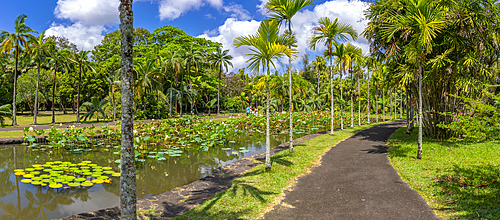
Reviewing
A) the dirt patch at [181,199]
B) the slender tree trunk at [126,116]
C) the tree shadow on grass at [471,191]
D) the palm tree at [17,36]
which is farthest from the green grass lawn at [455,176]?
the palm tree at [17,36]

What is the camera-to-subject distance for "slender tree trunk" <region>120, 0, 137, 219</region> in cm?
362

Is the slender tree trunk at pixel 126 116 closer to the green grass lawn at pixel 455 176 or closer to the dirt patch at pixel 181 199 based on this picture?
the dirt patch at pixel 181 199

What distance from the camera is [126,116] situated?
12.0ft

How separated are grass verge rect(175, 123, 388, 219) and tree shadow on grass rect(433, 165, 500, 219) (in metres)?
3.80

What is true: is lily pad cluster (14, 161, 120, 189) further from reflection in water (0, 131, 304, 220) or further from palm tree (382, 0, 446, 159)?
palm tree (382, 0, 446, 159)

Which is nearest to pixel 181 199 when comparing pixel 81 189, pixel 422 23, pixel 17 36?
pixel 81 189

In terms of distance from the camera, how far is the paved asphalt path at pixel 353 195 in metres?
5.32

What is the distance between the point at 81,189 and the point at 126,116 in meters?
6.01

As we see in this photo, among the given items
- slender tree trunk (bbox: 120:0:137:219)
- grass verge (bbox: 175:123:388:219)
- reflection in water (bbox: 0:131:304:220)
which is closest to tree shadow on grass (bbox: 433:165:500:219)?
grass verge (bbox: 175:123:388:219)

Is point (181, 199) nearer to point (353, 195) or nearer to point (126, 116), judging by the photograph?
point (126, 116)

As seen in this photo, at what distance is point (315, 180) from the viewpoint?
7789 mm

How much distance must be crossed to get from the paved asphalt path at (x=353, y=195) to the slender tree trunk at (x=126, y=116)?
291 cm

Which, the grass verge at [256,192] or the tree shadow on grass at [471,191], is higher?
the tree shadow on grass at [471,191]

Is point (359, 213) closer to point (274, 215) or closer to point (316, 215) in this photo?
point (316, 215)
